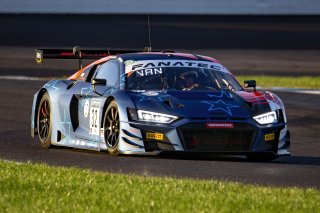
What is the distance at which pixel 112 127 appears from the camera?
39.5 feet

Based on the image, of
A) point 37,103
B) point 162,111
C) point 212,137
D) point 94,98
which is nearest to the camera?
point 212,137

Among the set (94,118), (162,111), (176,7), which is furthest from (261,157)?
(176,7)

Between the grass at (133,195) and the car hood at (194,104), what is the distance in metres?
1.65

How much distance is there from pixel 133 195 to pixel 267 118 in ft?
11.3

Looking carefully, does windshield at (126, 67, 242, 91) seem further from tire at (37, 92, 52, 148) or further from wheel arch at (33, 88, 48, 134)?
wheel arch at (33, 88, 48, 134)

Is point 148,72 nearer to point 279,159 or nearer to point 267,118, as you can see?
point 267,118

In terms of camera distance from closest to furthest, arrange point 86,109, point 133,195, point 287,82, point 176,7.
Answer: point 133,195, point 86,109, point 287,82, point 176,7

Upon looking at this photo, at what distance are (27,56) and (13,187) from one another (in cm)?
2293

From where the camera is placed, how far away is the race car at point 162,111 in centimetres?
1146

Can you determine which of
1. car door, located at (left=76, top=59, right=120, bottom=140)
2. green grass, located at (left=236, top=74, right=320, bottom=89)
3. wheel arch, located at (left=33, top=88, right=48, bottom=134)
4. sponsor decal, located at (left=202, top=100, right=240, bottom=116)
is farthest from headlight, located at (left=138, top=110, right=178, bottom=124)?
green grass, located at (left=236, top=74, right=320, bottom=89)

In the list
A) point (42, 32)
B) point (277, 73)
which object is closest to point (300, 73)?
point (277, 73)

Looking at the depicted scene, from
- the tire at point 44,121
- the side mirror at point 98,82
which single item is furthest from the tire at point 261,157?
the tire at point 44,121

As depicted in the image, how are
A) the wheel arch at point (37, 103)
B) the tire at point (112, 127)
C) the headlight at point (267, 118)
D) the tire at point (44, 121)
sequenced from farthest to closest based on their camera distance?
the wheel arch at point (37, 103) → the tire at point (44, 121) → the tire at point (112, 127) → the headlight at point (267, 118)

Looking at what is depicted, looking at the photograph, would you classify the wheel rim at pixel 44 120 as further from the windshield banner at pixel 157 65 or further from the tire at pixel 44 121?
the windshield banner at pixel 157 65
